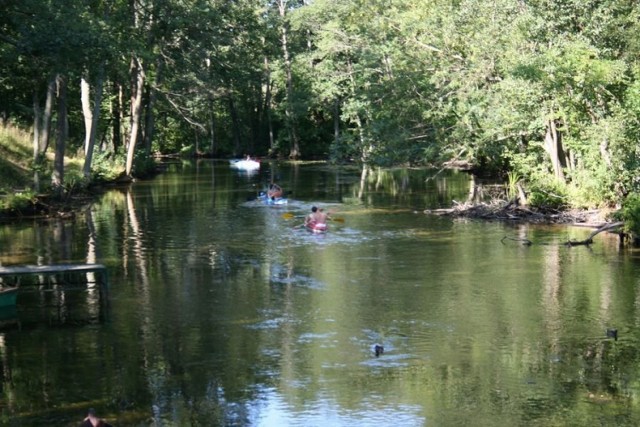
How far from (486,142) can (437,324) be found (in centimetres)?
2308

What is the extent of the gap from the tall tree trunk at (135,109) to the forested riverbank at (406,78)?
0.46ft

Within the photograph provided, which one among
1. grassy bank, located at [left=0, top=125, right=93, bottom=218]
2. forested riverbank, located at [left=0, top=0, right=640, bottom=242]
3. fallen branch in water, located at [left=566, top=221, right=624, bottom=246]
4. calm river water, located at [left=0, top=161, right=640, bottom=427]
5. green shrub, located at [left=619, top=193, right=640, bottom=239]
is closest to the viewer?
calm river water, located at [left=0, top=161, right=640, bottom=427]

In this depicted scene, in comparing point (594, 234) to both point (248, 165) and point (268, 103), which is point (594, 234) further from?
point (268, 103)

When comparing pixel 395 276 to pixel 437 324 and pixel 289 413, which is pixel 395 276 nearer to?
pixel 437 324

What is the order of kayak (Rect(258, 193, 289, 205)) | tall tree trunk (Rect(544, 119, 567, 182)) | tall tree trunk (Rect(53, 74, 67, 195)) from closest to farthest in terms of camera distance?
tall tree trunk (Rect(544, 119, 567, 182)) < tall tree trunk (Rect(53, 74, 67, 195)) < kayak (Rect(258, 193, 289, 205))

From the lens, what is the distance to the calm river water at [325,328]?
14.3m

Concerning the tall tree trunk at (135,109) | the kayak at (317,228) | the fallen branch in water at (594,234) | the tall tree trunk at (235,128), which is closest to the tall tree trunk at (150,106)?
the tall tree trunk at (135,109)

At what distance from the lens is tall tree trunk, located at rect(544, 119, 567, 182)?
3586 cm

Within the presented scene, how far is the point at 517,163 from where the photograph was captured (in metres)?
39.4

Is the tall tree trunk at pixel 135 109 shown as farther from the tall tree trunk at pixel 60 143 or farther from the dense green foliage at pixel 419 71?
the tall tree trunk at pixel 60 143

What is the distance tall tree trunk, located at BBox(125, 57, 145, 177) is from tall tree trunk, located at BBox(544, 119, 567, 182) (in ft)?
85.7

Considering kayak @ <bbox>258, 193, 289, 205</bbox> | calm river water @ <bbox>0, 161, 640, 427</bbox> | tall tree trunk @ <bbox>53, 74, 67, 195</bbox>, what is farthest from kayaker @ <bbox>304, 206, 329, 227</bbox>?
tall tree trunk @ <bbox>53, 74, 67, 195</bbox>

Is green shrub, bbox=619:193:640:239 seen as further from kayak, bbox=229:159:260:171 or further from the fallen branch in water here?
kayak, bbox=229:159:260:171

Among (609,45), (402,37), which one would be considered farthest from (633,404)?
(402,37)
